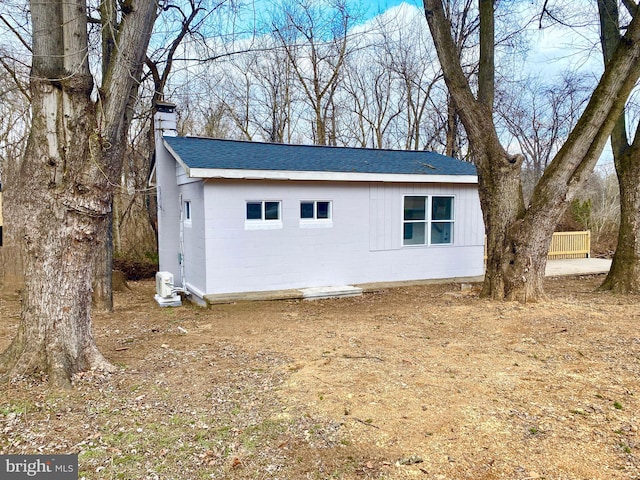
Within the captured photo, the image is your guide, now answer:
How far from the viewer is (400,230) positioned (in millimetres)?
9898

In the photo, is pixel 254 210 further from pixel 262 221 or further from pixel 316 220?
pixel 316 220

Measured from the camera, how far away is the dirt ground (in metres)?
2.78

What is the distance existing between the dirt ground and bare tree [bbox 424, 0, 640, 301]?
4.12ft

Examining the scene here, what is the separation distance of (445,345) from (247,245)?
14.2 feet

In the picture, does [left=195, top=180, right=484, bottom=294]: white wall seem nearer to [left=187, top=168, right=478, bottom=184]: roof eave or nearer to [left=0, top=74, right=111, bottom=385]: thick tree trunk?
[left=187, top=168, right=478, bottom=184]: roof eave

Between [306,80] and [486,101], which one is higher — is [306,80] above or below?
above

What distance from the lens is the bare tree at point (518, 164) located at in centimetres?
704

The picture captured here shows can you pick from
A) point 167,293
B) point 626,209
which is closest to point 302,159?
point 167,293

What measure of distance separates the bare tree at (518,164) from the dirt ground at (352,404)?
1.26 metres

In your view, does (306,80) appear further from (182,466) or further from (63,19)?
(182,466)

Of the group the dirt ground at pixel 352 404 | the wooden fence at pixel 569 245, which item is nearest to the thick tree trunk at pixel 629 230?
the dirt ground at pixel 352 404

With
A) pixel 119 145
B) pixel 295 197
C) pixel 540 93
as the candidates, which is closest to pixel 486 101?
pixel 295 197

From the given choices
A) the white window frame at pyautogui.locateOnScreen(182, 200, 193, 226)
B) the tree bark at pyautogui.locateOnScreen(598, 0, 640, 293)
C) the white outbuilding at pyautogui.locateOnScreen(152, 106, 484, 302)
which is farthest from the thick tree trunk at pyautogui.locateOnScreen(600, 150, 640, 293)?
the white window frame at pyautogui.locateOnScreen(182, 200, 193, 226)

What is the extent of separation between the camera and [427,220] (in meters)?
10.2
